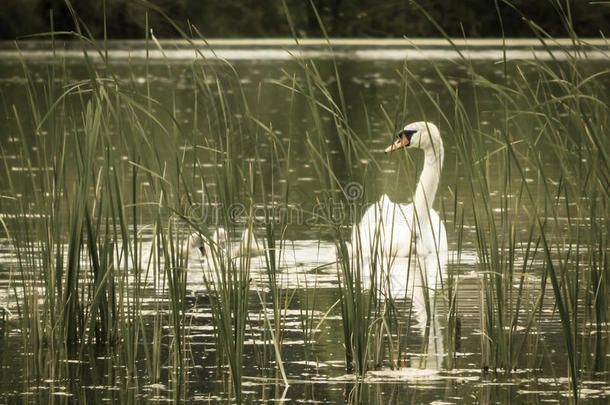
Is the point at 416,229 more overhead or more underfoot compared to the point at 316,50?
more underfoot

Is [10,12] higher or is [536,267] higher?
[10,12]

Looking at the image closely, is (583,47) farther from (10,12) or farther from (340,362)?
(10,12)

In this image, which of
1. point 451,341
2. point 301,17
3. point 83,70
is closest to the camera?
point 451,341

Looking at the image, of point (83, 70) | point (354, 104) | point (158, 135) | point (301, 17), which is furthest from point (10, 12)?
point (158, 135)

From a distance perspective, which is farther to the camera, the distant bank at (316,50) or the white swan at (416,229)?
the distant bank at (316,50)

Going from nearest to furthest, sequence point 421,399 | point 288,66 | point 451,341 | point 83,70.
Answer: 1. point 421,399
2. point 451,341
3. point 83,70
4. point 288,66

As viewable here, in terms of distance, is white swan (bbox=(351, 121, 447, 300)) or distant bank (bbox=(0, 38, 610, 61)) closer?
white swan (bbox=(351, 121, 447, 300))

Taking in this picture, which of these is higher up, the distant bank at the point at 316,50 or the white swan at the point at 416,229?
the distant bank at the point at 316,50

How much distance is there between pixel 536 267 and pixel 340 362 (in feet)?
8.82

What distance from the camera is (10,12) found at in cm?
4831

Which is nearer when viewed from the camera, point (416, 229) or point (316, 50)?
point (416, 229)

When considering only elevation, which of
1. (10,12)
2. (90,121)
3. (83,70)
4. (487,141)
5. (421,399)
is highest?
(10,12)

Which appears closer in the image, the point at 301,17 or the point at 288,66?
the point at 288,66

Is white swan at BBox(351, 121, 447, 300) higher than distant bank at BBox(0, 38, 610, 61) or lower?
lower
